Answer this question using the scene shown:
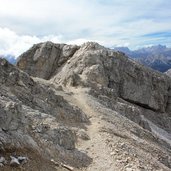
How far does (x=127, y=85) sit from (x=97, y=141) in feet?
142

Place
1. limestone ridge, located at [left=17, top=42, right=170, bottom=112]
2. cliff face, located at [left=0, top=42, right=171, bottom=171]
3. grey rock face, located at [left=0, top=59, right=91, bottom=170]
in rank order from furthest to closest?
limestone ridge, located at [left=17, top=42, right=170, bottom=112]
cliff face, located at [left=0, top=42, right=171, bottom=171]
grey rock face, located at [left=0, top=59, right=91, bottom=170]

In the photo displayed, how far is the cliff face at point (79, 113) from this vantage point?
981 inches

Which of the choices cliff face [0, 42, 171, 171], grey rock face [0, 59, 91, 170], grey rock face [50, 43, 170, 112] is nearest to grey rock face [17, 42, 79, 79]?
cliff face [0, 42, 171, 171]

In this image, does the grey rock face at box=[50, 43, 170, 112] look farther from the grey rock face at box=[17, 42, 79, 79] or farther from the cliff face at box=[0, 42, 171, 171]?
the grey rock face at box=[17, 42, 79, 79]

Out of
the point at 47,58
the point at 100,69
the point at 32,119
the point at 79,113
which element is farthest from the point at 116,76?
the point at 32,119

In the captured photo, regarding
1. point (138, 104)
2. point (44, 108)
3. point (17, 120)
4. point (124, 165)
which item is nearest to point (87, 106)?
point (44, 108)

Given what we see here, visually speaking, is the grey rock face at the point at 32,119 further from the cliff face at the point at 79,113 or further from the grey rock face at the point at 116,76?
the grey rock face at the point at 116,76

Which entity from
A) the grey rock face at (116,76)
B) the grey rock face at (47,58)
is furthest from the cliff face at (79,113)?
the grey rock face at (116,76)

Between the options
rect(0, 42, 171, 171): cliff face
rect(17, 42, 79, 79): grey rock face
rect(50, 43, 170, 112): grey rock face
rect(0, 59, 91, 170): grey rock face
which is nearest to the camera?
rect(0, 59, 91, 170): grey rock face

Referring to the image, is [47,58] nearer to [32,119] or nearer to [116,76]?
[116,76]

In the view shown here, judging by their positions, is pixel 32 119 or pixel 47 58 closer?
pixel 32 119

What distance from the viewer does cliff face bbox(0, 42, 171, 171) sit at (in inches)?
981

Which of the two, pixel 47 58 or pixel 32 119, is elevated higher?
pixel 47 58

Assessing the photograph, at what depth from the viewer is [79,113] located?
3738 centimetres
